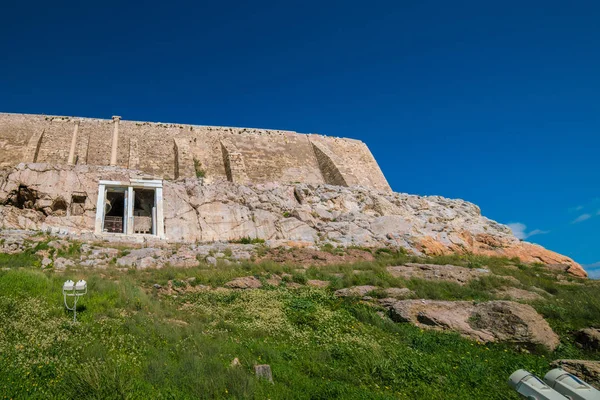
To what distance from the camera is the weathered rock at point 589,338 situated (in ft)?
23.7

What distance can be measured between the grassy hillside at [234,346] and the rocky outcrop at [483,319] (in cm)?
28

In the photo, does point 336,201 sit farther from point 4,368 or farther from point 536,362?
point 4,368

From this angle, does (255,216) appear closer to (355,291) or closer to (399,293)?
(355,291)

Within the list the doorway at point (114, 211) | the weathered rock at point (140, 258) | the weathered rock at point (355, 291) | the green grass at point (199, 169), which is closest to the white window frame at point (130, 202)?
the doorway at point (114, 211)

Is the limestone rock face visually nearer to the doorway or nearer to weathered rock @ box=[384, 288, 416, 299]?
the doorway

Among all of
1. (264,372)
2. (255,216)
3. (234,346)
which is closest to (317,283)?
(234,346)

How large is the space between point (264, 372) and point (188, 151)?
72.0ft

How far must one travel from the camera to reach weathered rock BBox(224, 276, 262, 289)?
1091 cm

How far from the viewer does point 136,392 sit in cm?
469

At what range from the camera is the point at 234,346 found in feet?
21.2

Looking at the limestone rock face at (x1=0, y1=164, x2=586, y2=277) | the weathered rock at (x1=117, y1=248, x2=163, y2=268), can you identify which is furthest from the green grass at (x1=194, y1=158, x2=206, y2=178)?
the weathered rock at (x1=117, y1=248, x2=163, y2=268)

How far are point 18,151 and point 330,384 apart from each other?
2380 cm

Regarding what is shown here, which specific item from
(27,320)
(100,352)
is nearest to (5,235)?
(27,320)

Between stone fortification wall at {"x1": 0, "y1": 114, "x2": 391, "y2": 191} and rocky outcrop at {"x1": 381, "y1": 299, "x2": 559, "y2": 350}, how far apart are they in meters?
15.8
